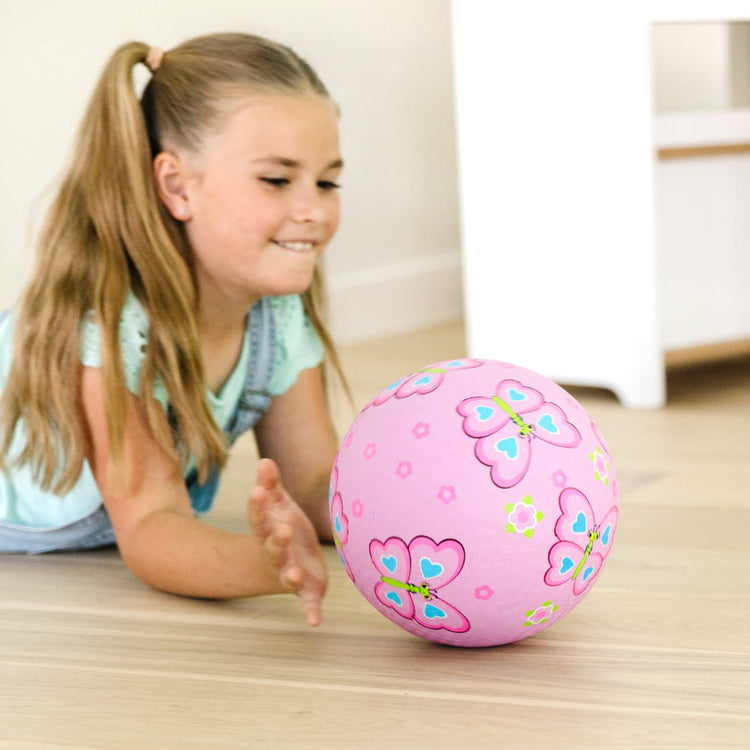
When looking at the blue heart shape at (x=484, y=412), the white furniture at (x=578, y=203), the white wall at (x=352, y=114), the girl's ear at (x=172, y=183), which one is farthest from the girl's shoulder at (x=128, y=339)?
the white wall at (x=352, y=114)

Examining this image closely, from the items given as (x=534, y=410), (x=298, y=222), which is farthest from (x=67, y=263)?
(x=534, y=410)

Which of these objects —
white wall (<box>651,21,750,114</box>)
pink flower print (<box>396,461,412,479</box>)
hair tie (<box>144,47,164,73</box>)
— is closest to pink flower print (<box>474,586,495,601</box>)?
pink flower print (<box>396,461,412,479</box>)

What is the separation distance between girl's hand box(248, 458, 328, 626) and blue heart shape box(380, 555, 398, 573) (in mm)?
95

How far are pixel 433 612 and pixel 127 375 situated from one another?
45 cm

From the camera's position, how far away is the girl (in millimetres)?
1195

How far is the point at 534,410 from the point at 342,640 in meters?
0.27

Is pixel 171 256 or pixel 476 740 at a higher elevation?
pixel 171 256

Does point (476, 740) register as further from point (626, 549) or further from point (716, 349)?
point (716, 349)

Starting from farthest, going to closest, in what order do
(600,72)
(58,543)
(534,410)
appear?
1. (600,72)
2. (58,543)
3. (534,410)

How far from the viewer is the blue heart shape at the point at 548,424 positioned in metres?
0.93

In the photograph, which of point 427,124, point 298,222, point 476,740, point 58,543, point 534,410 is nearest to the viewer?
point 476,740

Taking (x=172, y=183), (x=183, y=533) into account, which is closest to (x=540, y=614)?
(x=183, y=533)

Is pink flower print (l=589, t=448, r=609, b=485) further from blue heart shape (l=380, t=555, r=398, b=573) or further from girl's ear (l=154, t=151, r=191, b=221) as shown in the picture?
girl's ear (l=154, t=151, r=191, b=221)

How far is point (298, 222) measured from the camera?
1237 millimetres
